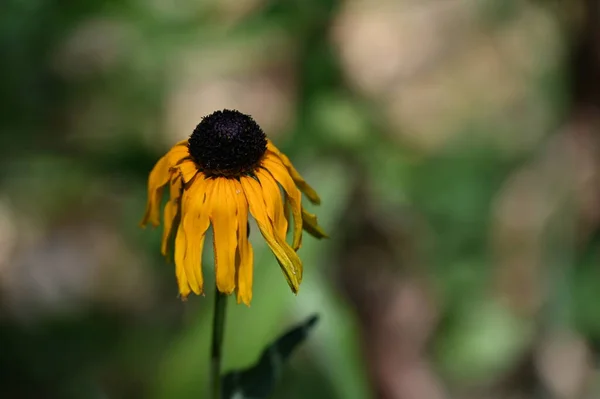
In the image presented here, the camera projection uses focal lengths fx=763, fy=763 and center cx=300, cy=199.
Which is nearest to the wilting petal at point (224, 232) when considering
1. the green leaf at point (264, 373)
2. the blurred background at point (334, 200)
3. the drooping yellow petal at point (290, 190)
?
the drooping yellow petal at point (290, 190)

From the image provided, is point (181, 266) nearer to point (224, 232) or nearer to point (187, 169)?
point (224, 232)

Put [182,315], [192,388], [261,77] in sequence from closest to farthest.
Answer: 1. [192,388]
2. [182,315]
3. [261,77]

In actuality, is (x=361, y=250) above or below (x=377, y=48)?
below

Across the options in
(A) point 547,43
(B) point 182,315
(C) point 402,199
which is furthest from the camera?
(A) point 547,43

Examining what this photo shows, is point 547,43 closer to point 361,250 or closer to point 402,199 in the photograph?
point 402,199

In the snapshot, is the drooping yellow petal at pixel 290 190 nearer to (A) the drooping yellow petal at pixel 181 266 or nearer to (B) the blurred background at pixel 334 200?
(A) the drooping yellow petal at pixel 181 266

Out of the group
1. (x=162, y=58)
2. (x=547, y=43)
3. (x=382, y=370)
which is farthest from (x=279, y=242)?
(x=547, y=43)
